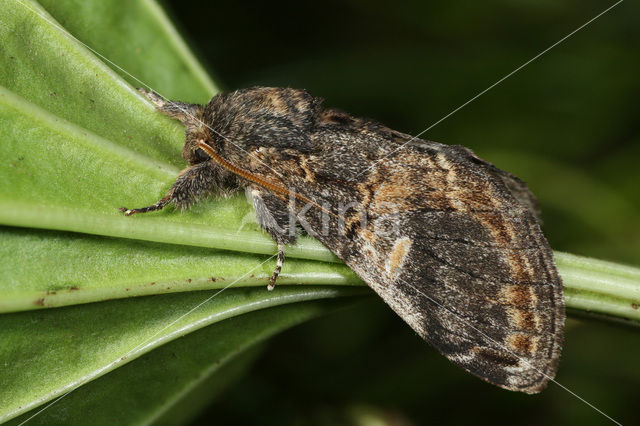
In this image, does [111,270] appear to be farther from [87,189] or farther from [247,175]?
[247,175]

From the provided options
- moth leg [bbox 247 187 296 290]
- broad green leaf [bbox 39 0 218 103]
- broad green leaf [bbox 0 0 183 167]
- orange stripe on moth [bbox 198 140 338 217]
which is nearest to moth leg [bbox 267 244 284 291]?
A: moth leg [bbox 247 187 296 290]

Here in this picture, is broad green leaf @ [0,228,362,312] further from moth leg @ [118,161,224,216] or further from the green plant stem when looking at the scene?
the green plant stem

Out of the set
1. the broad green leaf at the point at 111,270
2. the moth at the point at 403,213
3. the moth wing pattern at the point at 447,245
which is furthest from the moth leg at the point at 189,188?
the moth wing pattern at the point at 447,245

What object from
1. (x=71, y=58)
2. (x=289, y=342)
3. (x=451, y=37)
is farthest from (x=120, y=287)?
(x=451, y=37)

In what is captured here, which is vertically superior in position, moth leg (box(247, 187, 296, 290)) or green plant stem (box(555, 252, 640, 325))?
green plant stem (box(555, 252, 640, 325))

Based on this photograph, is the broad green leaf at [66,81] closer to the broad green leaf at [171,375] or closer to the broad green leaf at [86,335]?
the broad green leaf at [86,335]

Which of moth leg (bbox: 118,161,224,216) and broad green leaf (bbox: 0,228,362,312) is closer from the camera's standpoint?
broad green leaf (bbox: 0,228,362,312)
